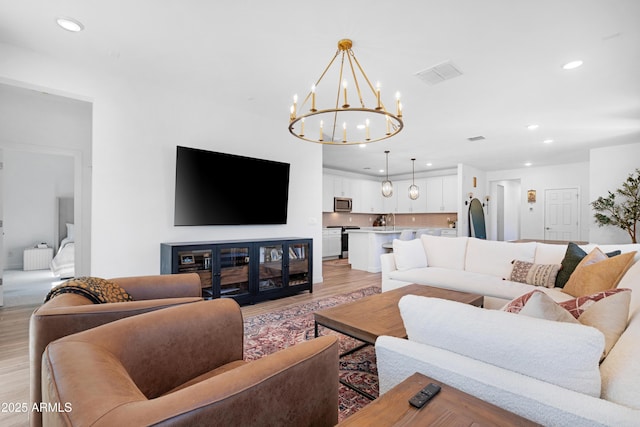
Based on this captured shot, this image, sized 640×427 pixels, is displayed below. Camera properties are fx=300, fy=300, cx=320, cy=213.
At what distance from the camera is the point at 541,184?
8672mm

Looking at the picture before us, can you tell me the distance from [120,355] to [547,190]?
10440 millimetres

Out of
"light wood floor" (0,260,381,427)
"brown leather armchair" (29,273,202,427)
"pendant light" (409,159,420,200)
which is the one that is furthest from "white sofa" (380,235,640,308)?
"pendant light" (409,159,420,200)

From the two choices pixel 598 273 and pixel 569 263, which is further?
pixel 569 263

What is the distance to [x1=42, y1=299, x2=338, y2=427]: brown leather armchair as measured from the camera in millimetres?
685

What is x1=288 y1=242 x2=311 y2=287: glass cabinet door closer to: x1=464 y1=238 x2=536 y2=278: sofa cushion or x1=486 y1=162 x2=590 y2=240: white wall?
x1=464 y1=238 x2=536 y2=278: sofa cushion

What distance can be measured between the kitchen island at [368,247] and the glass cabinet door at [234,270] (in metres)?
3.22

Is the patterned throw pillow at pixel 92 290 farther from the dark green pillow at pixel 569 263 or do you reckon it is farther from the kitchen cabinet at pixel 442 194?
the kitchen cabinet at pixel 442 194

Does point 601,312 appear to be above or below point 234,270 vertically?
above

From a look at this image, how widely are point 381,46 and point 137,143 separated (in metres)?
2.80

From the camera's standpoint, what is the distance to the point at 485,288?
10.1ft

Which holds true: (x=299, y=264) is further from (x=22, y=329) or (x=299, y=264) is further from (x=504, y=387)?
(x=504, y=387)

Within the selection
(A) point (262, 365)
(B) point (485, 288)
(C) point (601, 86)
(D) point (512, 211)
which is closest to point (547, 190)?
(D) point (512, 211)

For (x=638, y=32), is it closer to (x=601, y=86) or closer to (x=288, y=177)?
(x=601, y=86)

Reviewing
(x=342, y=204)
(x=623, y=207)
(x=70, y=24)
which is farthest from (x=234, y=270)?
(x=623, y=207)
